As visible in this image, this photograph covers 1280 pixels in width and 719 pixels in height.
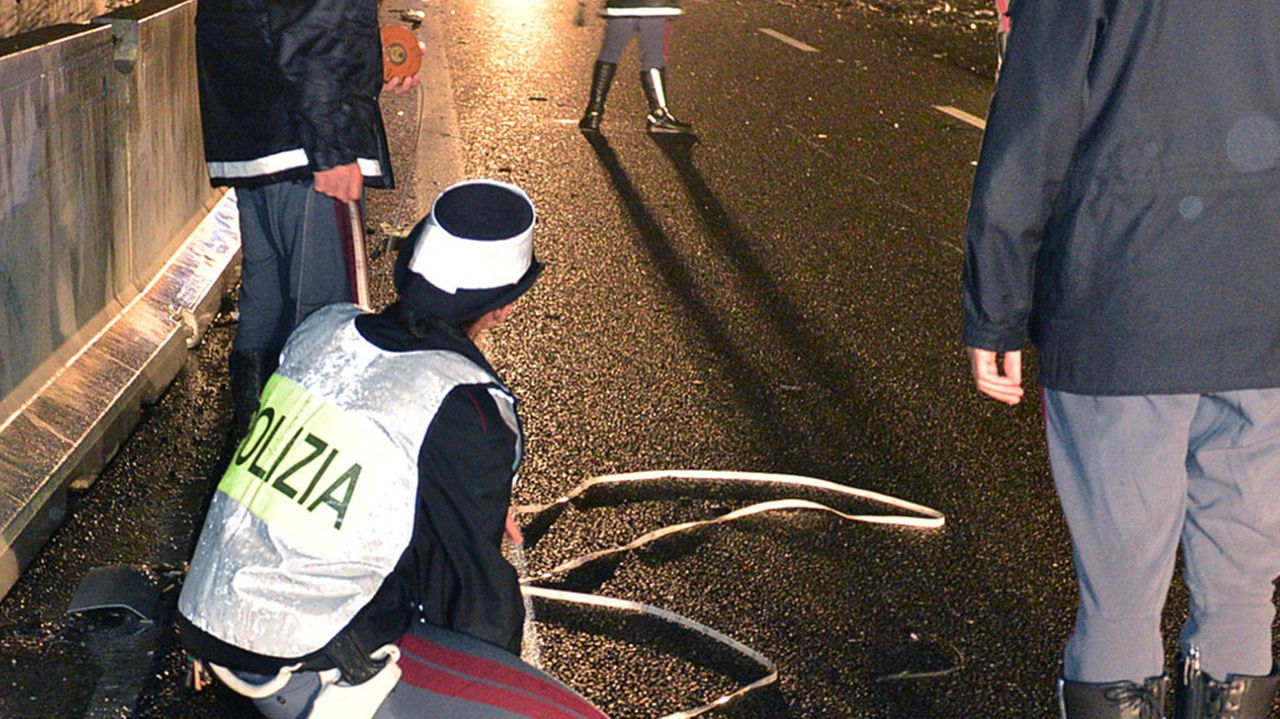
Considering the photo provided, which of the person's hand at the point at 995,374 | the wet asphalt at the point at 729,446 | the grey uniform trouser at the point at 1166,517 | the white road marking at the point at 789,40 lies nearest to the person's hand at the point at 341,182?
the wet asphalt at the point at 729,446

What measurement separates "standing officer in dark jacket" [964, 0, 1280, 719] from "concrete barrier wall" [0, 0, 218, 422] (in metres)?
2.73

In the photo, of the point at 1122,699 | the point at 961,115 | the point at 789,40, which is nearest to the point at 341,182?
the point at 1122,699

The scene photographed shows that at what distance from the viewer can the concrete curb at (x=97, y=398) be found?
4047 millimetres

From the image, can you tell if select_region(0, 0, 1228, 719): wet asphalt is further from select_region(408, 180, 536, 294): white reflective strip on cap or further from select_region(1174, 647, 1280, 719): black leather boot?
select_region(408, 180, 536, 294): white reflective strip on cap

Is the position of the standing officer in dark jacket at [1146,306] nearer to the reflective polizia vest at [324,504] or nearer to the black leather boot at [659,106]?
the reflective polizia vest at [324,504]

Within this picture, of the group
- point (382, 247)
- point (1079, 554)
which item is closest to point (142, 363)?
point (382, 247)

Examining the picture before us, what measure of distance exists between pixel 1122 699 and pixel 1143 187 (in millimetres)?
916

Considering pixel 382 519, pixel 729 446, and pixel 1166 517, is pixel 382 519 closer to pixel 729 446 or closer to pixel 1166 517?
pixel 1166 517

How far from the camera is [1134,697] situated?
2840 millimetres

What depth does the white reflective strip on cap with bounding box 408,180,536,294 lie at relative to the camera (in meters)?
2.77

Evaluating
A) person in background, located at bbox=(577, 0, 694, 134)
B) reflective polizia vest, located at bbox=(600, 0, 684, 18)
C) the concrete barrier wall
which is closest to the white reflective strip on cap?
the concrete barrier wall

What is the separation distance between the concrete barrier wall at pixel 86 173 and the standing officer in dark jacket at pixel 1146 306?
2725 millimetres

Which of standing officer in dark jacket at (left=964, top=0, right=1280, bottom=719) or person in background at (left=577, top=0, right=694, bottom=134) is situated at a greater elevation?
standing officer in dark jacket at (left=964, top=0, right=1280, bottom=719)

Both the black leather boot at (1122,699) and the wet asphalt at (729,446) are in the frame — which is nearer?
the black leather boot at (1122,699)
